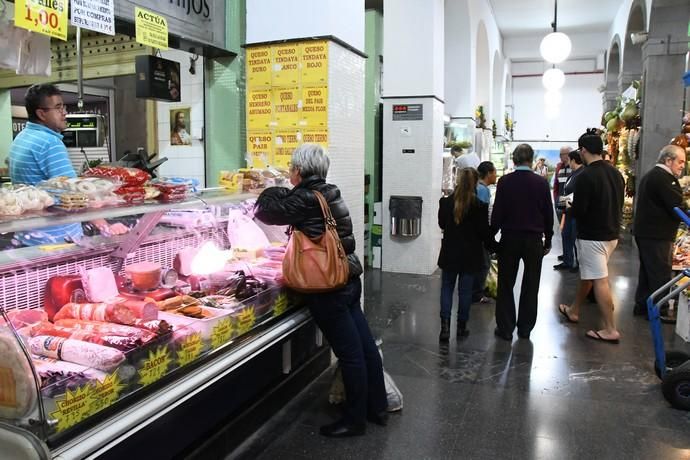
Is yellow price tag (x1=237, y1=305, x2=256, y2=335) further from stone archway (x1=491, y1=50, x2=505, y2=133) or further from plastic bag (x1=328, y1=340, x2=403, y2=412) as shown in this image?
stone archway (x1=491, y1=50, x2=505, y2=133)

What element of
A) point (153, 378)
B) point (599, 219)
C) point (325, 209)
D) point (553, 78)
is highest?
point (553, 78)

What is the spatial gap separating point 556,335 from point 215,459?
3.42 m

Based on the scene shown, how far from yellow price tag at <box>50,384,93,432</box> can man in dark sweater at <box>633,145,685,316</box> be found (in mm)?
4926

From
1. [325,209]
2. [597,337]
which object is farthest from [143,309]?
[597,337]

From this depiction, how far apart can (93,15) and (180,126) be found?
196 centimetres

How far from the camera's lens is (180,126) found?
4.86m

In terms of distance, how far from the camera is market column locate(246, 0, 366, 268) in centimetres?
409

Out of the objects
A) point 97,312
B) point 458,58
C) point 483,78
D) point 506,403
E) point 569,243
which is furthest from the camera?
point 483,78

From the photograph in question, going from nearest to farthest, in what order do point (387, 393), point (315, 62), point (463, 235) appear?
point (387, 393) → point (315, 62) → point (463, 235)

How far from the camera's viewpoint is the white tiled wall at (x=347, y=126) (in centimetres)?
419

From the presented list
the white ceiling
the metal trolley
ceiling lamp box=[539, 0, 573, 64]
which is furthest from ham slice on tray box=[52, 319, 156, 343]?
the white ceiling

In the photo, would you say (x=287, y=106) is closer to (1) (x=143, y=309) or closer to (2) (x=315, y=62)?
(2) (x=315, y=62)

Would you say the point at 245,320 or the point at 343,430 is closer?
the point at 245,320

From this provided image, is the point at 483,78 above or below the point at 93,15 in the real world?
above
